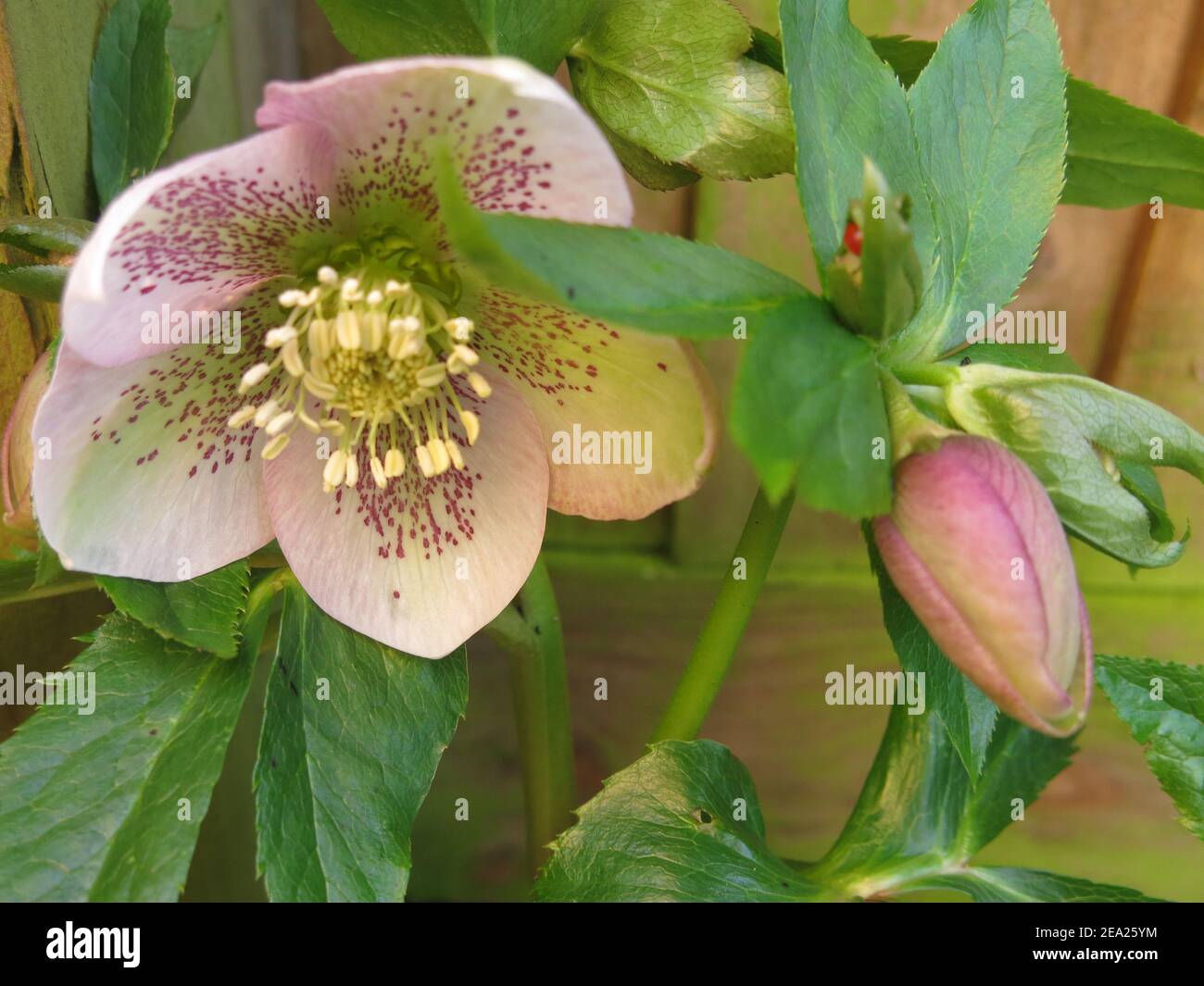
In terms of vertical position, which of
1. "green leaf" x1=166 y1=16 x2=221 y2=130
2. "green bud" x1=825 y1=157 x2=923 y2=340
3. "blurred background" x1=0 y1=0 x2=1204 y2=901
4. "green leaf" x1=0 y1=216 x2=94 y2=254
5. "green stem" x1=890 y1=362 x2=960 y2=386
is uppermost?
"green leaf" x1=166 y1=16 x2=221 y2=130

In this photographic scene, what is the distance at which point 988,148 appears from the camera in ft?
1.61

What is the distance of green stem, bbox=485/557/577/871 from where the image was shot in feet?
1.99

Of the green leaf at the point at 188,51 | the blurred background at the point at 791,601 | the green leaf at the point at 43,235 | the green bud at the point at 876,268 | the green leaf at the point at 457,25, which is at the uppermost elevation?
the green leaf at the point at 457,25

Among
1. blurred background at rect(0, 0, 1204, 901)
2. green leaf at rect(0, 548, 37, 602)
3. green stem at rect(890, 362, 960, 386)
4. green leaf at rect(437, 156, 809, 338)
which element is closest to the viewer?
green leaf at rect(437, 156, 809, 338)

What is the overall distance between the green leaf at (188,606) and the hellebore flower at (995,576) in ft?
1.02

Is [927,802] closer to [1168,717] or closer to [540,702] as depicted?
[1168,717]

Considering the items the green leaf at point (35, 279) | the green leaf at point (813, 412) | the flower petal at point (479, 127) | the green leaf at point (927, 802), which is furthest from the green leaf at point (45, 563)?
the green leaf at point (927, 802)

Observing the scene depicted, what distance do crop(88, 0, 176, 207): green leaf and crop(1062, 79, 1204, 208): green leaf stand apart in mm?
514

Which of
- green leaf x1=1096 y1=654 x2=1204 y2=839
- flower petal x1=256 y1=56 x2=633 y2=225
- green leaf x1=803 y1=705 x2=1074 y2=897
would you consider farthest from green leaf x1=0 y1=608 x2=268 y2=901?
green leaf x1=1096 y1=654 x2=1204 y2=839

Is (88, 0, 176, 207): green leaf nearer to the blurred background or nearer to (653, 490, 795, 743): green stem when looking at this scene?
the blurred background

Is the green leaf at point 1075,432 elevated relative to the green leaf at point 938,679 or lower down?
elevated

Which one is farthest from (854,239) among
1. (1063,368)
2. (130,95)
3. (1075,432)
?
(130,95)

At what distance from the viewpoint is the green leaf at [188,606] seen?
471 millimetres

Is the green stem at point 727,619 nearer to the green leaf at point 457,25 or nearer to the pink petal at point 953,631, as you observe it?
the pink petal at point 953,631
